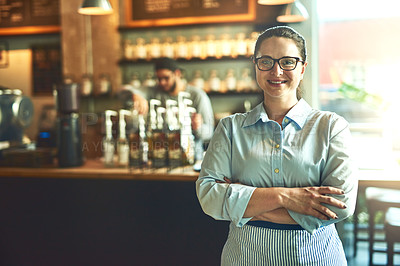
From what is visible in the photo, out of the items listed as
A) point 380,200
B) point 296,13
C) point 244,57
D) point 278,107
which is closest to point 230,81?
point 244,57

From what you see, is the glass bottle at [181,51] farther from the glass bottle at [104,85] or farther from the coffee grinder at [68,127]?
the coffee grinder at [68,127]

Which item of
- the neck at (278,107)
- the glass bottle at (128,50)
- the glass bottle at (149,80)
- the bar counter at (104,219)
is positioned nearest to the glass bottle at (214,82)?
the glass bottle at (149,80)

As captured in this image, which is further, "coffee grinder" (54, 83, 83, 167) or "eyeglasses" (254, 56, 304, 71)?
"coffee grinder" (54, 83, 83, 167)

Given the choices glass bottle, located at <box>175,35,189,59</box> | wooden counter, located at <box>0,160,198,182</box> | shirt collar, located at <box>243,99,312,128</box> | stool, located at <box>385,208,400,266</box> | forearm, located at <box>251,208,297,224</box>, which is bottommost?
stool, located at <box>385,208,400,266</box>

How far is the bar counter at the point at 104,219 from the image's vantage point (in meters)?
2.42

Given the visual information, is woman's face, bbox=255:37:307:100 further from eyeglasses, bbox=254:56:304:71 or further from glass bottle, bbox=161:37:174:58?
glass bottle, bbox=161:37:174:58

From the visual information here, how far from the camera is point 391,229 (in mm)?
2461

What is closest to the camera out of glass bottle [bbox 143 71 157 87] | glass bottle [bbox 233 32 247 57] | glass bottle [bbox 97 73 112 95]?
glass bottle [bbox 233 32 247 57]

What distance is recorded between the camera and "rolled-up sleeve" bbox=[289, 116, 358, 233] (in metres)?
1.43

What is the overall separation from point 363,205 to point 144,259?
133 cm

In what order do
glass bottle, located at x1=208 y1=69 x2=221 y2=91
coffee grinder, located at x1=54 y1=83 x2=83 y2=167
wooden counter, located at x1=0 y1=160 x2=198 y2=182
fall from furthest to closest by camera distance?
1. glass bottle, located at x1=208 y1=69 x2=221 y2=91
2. coffee grinder, located at x1=54 y1=83 x2=83 y2=167
3. wooden counter, located at x1=0 y1=160 x2=198 y2=182

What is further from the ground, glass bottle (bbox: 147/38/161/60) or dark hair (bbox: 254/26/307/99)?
glass bottle (bbox: 147/38/161/60)

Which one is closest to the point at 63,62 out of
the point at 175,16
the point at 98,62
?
the point at 98,62

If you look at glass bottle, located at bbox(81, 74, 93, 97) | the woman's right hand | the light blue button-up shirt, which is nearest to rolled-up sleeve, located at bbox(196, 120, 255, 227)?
the light blue button-up shirt
